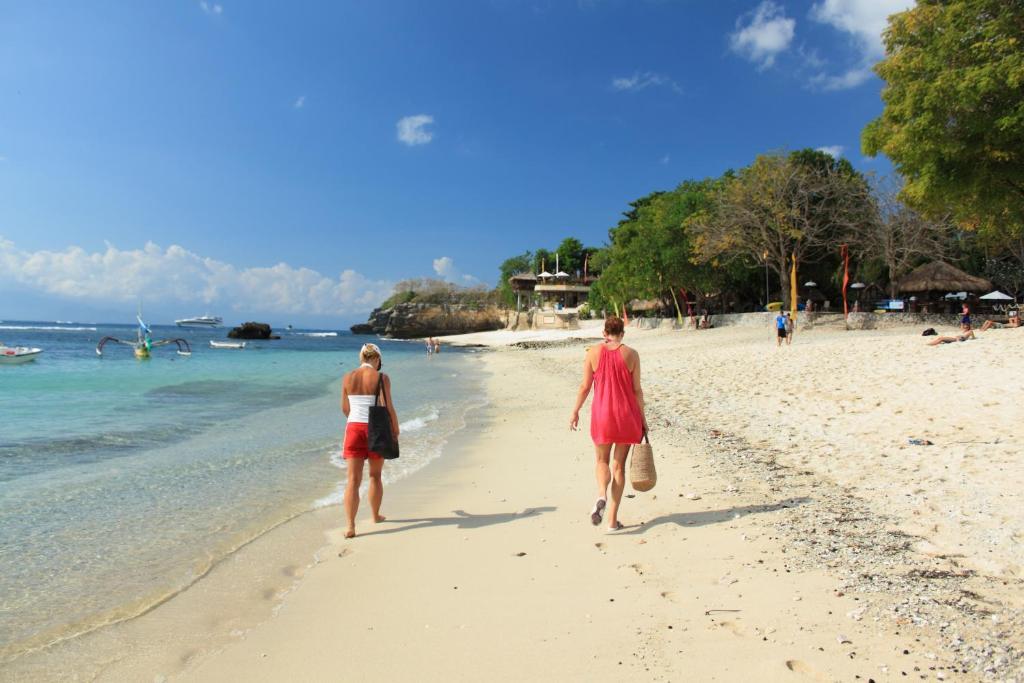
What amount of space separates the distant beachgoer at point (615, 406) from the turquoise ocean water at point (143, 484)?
336 cm

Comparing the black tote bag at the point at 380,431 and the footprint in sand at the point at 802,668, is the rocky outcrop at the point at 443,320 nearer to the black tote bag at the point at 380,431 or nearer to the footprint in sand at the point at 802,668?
the black tote bag at the point at 380,431

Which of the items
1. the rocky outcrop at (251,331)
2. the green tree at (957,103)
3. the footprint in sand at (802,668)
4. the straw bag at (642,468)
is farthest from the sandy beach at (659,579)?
the rocky outcrop at (251,331)

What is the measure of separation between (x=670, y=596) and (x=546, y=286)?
7459cm

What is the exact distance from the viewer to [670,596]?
3.64m

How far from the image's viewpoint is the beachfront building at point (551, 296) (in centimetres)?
7512

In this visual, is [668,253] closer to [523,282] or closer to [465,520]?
[465,520]

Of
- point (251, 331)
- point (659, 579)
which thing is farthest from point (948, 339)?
point (251, 331)

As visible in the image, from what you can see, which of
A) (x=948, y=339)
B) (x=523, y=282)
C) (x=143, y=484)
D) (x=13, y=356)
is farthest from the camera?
(x=523, y=282)

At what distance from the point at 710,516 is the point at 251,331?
4058 inches

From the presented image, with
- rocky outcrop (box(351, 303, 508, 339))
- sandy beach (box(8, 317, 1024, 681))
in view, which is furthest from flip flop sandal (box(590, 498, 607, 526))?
rocky outcrop (box(351, 303, 508, 339))

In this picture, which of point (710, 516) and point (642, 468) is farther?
point (710, 516)

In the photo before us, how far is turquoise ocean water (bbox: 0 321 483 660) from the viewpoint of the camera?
173 inches

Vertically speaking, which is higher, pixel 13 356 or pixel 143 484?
pixel 13 356

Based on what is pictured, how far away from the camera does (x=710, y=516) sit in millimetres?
5176
